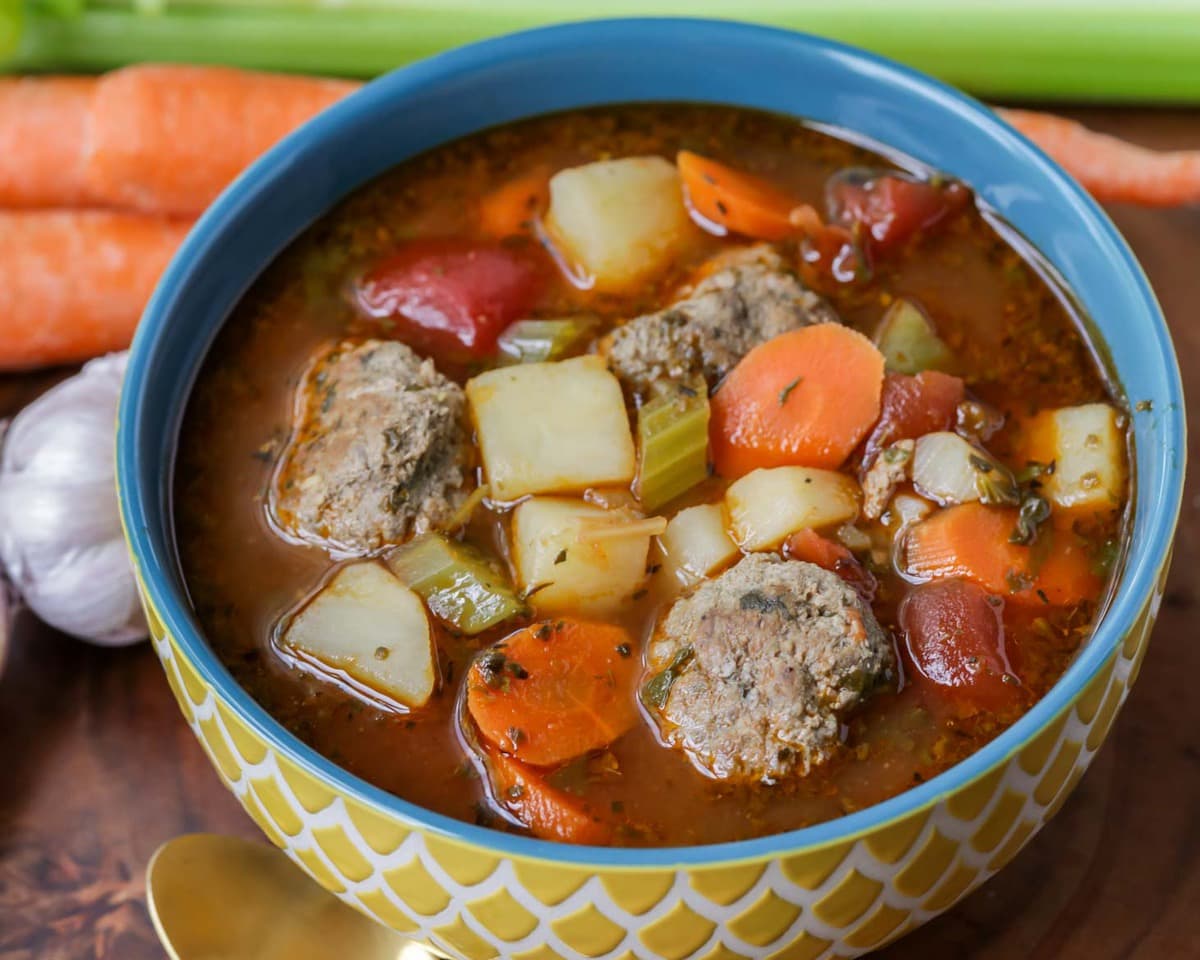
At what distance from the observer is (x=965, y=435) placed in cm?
247

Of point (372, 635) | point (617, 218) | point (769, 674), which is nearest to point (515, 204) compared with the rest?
point (617, 218)

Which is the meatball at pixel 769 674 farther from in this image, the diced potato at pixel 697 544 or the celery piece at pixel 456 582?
the celery piece at pixel 456 582

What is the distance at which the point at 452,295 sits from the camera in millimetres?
2637

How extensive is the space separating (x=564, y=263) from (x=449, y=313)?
258 millimetres

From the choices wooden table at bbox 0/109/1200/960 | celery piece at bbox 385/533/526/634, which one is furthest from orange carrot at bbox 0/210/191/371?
celery piece at bbox 385/533/526/634

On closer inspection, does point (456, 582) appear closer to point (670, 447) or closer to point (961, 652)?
point (670, 447)

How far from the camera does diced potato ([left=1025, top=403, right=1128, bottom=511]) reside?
7.73 feet

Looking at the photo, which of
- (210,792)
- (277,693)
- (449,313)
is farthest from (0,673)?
(449,313)

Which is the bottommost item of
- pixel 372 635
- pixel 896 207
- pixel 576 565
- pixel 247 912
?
pixel 247 912

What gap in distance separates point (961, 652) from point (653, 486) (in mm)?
549

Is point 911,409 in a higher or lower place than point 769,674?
higher

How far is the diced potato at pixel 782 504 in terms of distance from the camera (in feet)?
7.68

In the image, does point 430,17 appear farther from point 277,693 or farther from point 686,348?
point 277,693

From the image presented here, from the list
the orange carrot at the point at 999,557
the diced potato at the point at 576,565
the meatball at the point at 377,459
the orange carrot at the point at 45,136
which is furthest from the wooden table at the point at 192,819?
the orange carrot at the point at 45,136
